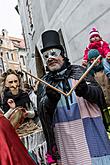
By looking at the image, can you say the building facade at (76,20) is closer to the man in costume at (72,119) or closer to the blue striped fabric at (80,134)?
the man in costume at (72,119)

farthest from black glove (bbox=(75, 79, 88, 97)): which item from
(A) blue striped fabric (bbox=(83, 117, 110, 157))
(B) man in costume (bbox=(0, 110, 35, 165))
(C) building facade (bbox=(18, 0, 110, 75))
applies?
(C) building facade (bbox=(18, 0, 110, 75))

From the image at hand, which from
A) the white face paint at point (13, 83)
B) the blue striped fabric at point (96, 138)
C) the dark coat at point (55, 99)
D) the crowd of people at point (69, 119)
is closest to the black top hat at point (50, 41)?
the crowd of people at point (69, 119)

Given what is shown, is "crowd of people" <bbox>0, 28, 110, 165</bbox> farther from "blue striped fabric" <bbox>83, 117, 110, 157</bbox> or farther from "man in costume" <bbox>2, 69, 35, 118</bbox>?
"man in costume" <bbox>2, 69, 35, 118</bbox>

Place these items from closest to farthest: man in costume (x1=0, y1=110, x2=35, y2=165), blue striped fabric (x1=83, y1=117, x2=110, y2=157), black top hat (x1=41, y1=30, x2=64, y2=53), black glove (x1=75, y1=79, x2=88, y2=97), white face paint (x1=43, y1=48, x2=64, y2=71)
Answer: man in costume (x1=0, y1=110, x2=35, y2=165), black glove (x1=75, y1=79, x2=88, y2=97), blue striped fabric (x1=83, y1=117, x2=110, y2=157), white face paint (x1=43, y1=48, x2=64, y2=71), black top hat (x1=41, y1=30, x2=64, y2=53)

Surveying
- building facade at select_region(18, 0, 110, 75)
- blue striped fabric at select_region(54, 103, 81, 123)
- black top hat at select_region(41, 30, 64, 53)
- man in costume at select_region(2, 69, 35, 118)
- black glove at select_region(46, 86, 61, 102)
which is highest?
building facade at select_region(18, 0, 110, 75)

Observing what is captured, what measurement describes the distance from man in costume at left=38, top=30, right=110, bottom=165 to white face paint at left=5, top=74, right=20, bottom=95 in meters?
1.40

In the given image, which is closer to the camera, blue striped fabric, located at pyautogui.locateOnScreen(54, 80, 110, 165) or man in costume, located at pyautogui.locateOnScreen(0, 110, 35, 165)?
man in costume, located at pyautogui.locateOnScreen(0, 110, 35, 165)

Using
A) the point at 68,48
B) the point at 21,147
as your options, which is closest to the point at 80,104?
the point at 21,147

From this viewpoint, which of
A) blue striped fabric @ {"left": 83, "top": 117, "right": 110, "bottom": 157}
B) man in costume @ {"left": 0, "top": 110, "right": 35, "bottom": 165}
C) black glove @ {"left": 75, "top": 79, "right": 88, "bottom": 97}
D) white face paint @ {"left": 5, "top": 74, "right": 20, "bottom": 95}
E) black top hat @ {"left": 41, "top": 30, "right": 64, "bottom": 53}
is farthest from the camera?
white face paint @ {"left": 5, "top": 74, "right": 20, "bottom": 95}

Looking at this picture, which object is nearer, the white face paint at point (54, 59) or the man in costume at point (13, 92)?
the white face paint at point (54, 59)

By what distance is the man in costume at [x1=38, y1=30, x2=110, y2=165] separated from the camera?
2740mm

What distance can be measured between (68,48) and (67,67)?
20.7 ft

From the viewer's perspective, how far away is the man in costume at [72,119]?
108 inches

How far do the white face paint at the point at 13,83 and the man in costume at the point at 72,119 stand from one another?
140 centimetres
